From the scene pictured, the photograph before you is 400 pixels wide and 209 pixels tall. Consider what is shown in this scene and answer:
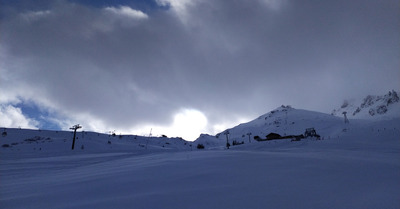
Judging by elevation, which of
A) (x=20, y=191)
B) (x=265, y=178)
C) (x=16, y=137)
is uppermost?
(x=16, y=137)

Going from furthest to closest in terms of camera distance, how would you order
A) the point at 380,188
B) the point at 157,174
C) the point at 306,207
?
the point at 157,174, the point at 380,188, the point at 306,207

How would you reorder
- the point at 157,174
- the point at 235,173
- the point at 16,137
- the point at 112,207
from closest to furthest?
the point at 112,207 < the point at 235,173 < the point at 157,174 < the point at 16,137

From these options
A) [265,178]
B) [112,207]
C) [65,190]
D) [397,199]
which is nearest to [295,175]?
[265,178]

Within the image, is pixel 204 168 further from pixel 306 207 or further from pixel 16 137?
pixel 16 137

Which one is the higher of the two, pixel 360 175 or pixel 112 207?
pixel 360 175

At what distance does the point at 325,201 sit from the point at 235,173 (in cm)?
161

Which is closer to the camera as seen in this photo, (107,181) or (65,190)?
(65,190)

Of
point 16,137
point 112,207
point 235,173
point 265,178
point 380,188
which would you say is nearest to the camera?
point 112,207

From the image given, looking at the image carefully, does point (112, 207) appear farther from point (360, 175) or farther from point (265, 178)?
point (360, 175)

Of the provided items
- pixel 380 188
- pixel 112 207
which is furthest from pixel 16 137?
pixel 380 188

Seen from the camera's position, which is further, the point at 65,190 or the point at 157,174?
the point at 157,174

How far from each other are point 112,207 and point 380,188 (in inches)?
129

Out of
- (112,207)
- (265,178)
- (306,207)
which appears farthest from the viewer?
(265,178)

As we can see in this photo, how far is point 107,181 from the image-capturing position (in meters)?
4.09
